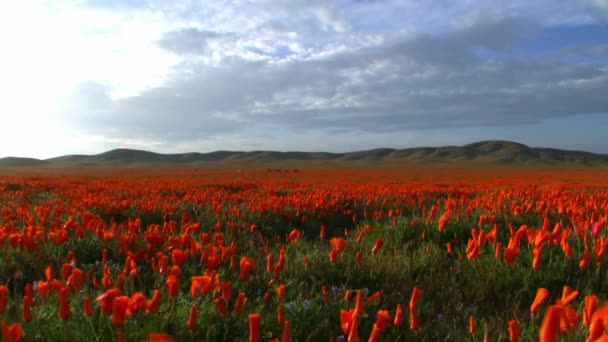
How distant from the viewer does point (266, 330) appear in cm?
228

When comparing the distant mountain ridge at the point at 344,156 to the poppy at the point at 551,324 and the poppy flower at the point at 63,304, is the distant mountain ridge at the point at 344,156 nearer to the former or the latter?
the poppy flower at the point at 63,304

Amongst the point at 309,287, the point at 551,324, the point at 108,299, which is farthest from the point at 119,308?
the point at 309,287

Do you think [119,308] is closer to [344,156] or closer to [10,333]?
[10,333]

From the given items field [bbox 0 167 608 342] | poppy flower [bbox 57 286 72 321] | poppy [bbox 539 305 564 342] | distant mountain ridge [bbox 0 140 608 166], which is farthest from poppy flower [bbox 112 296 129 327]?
distant mountain ridge [bbox 0 140 608 166]

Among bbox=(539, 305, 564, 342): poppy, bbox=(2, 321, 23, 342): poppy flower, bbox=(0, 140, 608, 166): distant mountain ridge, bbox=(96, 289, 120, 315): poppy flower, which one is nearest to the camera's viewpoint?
bbox=(539, 305, 564, 342): poppy

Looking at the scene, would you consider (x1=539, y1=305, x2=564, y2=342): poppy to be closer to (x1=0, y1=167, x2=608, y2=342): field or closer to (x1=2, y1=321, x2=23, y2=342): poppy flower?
(x1=0, y1=167, x2=608, y2=342): field

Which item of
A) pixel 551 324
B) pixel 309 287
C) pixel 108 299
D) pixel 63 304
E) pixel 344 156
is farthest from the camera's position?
pixel 344 156

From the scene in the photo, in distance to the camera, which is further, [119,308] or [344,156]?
[344,156]

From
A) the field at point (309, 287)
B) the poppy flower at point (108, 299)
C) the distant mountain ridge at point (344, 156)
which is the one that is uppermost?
the distant mountain ridge at point (344, 156)

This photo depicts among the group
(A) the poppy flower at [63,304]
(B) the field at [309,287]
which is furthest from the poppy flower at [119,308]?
(A) the poppy flower at [63,304]

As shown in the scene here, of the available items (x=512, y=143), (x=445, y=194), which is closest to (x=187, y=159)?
(x=512, y=143)

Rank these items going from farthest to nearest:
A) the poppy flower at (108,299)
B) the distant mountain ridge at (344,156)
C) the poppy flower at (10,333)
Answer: the distant mountain ridge at (344,156) < the poppy flower at (108,299) < the poppy flower at (10,333)

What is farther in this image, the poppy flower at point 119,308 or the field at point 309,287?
the field at point 309,287

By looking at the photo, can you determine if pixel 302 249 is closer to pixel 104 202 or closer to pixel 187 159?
pixel 104 202
